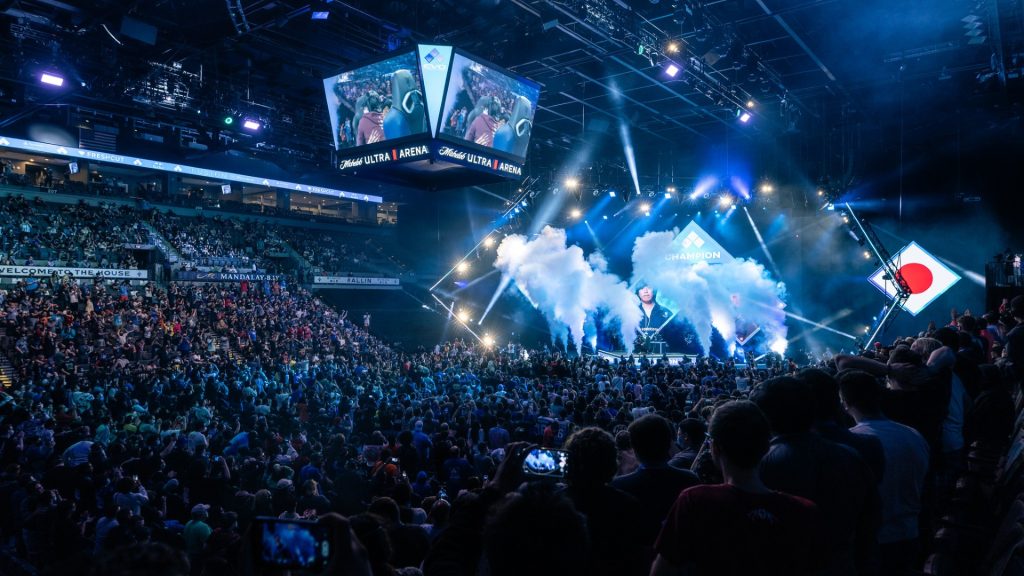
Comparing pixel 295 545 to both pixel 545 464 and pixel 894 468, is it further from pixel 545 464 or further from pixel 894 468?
pixel 894 468

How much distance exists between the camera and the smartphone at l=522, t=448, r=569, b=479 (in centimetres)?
232

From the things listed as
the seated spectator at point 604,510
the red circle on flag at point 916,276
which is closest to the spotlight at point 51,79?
the seated spectator at point 604,510

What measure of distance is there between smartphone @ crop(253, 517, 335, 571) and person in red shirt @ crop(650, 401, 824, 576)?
1.07 metres

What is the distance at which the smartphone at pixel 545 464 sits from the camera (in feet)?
7.61

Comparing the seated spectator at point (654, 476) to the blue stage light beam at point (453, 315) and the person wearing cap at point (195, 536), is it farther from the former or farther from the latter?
the blue stage light beam at point (453, 315)

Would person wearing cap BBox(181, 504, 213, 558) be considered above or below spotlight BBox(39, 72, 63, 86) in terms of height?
below

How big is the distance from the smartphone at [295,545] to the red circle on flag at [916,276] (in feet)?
70.0

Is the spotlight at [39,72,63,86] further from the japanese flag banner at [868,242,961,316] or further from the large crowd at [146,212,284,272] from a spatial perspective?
the japanese flag banner at [868,242,961,316]

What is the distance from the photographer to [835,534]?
7.89 feet

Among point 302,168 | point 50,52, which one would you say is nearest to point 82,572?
point 50,52

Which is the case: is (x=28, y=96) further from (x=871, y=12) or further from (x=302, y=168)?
(x=871, y=12)

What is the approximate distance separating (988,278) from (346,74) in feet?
46.9

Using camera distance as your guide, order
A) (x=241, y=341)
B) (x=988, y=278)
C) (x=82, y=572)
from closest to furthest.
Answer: (x=82, y=572) < (x=988, y=278) < (x=241, y=341)

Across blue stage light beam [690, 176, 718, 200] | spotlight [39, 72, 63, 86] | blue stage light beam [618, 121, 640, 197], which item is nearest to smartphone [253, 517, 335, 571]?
spotlight [39, 72, 63, 86]
